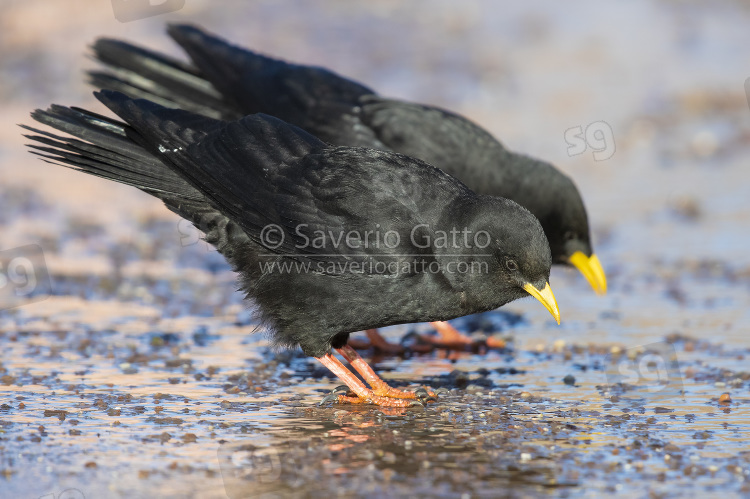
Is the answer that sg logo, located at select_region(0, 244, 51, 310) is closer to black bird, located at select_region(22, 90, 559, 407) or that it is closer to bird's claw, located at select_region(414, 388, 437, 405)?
black bird, located at select_region(22, 90, 559, 407)

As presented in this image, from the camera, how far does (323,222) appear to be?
237 inches

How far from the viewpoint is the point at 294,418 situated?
5453 mm

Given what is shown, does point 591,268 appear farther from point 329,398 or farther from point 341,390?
point 329,398

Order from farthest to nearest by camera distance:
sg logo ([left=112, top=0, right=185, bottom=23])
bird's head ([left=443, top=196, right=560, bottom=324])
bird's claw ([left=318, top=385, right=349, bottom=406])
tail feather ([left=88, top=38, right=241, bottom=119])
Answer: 1. sg logo ([left=112, top=0, right=185, bottom=23])
2. tail feather ([left=88, top=38, right=241, bottom=119])
3. bird's claw ([left=318, top=385, right=349, bottom=406])
4. bird's head ([left=443, top=196, right=560, bottom=324])

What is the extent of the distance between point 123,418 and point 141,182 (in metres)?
1.65

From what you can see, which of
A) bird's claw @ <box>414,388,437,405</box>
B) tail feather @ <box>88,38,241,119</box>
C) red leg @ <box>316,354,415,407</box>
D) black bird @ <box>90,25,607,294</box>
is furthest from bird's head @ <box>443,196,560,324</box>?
tail feather @ <box>88,38,241,119</box>

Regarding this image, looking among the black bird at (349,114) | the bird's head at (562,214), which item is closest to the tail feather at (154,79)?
the black bird at (349,114)

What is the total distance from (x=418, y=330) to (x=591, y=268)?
1.42m

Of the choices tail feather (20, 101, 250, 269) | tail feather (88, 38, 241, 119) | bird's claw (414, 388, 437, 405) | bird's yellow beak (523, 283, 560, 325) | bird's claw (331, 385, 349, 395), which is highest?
tail feather (88, 38, 241, 119)

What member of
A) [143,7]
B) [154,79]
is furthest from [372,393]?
[143,7]

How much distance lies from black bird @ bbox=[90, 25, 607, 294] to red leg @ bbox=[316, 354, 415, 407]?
2.26 meters

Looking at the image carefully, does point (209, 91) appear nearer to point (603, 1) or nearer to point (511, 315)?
point (511, 315)

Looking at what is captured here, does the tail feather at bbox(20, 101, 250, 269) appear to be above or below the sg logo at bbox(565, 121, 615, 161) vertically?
below

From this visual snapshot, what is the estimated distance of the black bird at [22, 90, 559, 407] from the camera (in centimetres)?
570
